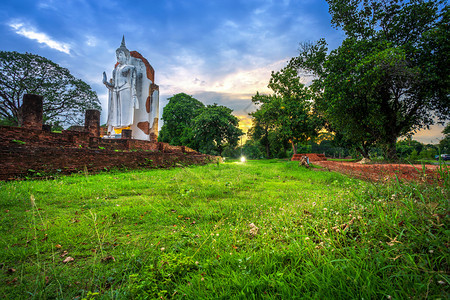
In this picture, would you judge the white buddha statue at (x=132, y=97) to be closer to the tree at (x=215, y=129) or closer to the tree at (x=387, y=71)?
the tree at (x=215, y=129)

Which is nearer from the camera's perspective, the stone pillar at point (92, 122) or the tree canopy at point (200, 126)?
the stone pillar at point (92, 122)

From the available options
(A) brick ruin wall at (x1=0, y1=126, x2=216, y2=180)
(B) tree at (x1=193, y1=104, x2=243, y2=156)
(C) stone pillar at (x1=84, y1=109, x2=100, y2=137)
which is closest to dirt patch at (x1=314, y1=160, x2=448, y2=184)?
(A) brick ruin wall at (x1=0, y1=126, x2=216, y2=180)

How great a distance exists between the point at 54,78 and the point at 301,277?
95.2ft

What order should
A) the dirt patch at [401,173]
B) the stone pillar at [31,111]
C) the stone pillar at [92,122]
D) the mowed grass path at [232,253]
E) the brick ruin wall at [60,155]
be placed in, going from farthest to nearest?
1. the stone pillar at [92,122]
2. the stone pillar at [31,111]
3. the brick ruin wall at [60,155]
4. the dirt patch at [401,173]
5. the mowed grass path at [232,253]

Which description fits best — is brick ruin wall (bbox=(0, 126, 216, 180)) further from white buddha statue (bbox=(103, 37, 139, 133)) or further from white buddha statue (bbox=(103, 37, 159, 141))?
white buddha statue (bbox=(103, 37, 159, 141))

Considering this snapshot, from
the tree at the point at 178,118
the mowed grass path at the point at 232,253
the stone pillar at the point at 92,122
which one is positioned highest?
the tree at the point at 178,118

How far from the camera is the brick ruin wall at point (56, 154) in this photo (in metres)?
5.76

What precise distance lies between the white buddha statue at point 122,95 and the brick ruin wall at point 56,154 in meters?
12.1

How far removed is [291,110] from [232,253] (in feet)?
69.4

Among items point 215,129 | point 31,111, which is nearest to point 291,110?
point 215,129

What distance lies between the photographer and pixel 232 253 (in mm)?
1820

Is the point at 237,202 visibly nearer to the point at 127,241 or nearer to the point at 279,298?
the point at 127,241

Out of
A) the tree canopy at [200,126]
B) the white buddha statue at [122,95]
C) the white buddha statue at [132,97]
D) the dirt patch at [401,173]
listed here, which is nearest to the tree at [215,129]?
the tree canopy at [200,126]

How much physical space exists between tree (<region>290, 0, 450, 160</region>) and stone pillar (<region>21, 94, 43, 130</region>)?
15726 mm
